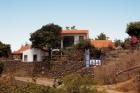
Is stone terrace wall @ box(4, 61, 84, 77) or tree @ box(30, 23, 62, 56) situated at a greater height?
tree @ box(30, 23, 62, 56)

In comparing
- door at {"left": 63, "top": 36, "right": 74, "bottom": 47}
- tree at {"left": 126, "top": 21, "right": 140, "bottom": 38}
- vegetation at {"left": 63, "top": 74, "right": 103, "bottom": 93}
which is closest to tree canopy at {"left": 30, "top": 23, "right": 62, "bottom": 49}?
door at {"left": 63, "top": 36, "right": 74, "bottom": 47}

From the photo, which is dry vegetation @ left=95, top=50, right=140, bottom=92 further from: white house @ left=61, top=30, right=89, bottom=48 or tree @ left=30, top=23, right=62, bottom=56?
white house @ left=61, top=30, right=89, bottom=48

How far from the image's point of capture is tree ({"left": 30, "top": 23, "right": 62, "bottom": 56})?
49531mm

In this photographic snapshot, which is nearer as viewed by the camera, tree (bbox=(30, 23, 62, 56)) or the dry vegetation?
the dry vegetation

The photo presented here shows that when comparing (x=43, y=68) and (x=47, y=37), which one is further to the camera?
(x=47, y=37)

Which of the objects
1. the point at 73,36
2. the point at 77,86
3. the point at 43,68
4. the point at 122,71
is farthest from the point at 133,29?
the point at 77,86

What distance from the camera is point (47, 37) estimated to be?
49.6 metres

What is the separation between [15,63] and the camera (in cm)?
4556

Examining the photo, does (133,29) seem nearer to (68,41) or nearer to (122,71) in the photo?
(68,41)

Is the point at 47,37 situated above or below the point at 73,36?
below

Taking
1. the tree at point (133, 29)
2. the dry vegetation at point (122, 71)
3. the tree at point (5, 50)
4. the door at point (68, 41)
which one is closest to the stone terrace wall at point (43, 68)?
the dry vegetation at point (122, 71)

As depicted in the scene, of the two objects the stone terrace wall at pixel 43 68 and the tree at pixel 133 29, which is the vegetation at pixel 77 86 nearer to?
the stone terrace wall at pixel 43 68

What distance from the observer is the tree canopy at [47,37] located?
4953cm

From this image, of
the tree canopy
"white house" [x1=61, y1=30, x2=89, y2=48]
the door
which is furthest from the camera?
"white house" [x1=61, y1=30, x2=89, y2=48]
